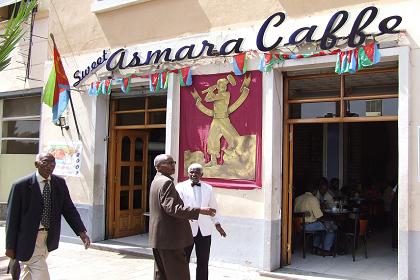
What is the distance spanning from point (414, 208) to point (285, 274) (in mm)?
1989

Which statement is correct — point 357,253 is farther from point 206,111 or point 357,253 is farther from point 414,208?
point 206,111

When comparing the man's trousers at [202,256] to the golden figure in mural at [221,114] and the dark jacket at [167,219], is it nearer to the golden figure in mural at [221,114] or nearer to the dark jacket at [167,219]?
the dark jacket at [167,219]

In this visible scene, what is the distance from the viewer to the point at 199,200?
18.1 ft

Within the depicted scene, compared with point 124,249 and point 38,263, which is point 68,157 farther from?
point 38,263

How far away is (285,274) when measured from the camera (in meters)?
6.83

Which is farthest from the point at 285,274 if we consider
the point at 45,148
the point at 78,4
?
the point at 78,4

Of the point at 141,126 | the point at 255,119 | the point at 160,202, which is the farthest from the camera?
the point at 141,126

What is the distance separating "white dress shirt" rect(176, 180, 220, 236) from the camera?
17.9ft

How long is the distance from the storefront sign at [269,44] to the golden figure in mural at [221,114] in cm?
52

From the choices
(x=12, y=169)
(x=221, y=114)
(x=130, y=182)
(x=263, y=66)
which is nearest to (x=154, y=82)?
(x=221, y=114)

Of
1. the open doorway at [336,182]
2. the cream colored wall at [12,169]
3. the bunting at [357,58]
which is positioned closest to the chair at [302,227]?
the open doorway at [336,182]

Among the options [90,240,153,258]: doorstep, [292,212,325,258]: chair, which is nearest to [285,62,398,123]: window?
[292,212,325,258]: chair

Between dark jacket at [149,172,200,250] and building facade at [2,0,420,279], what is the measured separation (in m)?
2.56

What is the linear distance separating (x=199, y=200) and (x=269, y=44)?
2856 millimetres
